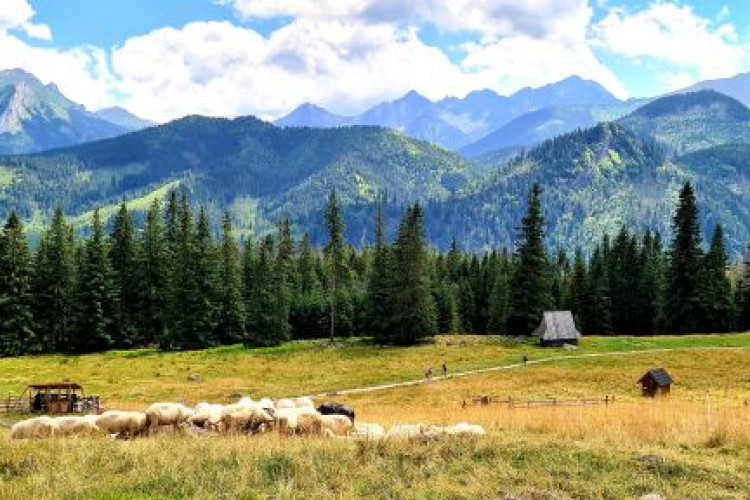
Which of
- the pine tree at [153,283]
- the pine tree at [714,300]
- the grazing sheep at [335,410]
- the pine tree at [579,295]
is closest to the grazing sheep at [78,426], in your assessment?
the grazing sheep at [335,410]

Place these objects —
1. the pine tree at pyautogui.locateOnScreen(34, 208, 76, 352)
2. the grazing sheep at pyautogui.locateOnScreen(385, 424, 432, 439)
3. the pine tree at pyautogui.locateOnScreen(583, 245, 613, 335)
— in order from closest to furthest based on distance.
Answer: the grazing sheep at pyautogui.locateOnScreen(385, 424, 432, 439)
the pine tree at pyautogui.locateOnScreen(34, 208, 76, 352)
the pine tree at pyautogui.locateOnScreen(583, 245, 613, 335)

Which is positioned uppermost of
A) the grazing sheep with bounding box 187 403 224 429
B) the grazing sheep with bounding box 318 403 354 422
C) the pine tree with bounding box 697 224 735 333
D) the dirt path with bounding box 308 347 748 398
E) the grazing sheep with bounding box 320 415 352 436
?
the pine tree with bounding box 697 224 735 333

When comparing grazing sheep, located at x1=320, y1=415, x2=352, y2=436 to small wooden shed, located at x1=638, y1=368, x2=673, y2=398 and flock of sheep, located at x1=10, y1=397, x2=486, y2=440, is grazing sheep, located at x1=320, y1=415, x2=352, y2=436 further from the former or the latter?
small wooden shed, located at x1=638, y1=368, x2=673, y2=398

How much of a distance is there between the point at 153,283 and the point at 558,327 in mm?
59302

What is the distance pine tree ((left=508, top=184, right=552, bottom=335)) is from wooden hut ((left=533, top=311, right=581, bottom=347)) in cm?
954

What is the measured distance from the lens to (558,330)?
274ft

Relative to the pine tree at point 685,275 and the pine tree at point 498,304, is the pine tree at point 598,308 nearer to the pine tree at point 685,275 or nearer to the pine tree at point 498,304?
the pine tree at point 685,275

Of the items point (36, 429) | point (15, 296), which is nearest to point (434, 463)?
point (36, 429)

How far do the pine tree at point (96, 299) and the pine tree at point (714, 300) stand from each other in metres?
80.7

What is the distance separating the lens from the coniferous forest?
311 feet

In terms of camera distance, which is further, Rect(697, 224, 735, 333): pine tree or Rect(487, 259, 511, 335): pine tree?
Rect(487, 259, 511, 335): pine tree

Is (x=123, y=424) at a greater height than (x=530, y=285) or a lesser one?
lesser

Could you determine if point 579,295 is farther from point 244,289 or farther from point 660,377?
point 660,377

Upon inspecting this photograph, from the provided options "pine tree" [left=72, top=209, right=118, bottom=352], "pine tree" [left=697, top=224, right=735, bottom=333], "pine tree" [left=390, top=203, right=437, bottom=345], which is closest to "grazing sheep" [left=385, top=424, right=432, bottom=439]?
"pine tree" [left=390, top=203, right=437, bottom=345]
